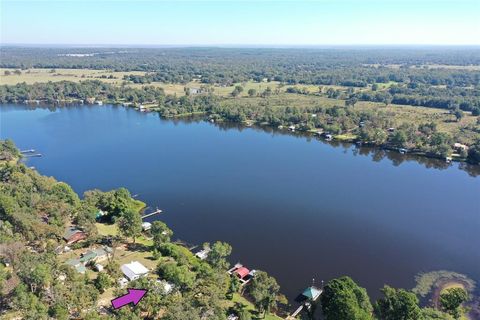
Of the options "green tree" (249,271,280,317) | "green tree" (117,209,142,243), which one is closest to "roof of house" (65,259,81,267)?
"green tree" (117,209,142,243)

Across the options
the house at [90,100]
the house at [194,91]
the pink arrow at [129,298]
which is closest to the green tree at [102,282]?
the pink arrow at [129,298]

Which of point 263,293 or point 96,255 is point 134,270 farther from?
point 263,293

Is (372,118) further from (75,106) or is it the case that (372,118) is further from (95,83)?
(95,83)

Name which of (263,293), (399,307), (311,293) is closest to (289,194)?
(311,293)

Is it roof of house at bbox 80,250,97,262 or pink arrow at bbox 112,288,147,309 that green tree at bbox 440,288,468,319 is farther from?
roof of house at bbox 80,250,97,262

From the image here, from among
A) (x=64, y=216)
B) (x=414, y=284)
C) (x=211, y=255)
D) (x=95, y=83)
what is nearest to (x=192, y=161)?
(x=64, y=216)

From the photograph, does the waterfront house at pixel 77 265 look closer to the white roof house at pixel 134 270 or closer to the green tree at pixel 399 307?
the white roof house at pixel 134 270
